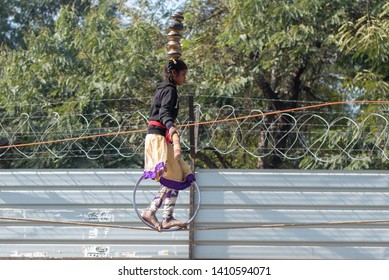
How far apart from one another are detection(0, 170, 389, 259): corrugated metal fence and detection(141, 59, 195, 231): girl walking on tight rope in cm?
169

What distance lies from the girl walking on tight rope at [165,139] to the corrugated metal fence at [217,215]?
1.69 metres

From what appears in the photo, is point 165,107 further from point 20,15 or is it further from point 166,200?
point 20,15

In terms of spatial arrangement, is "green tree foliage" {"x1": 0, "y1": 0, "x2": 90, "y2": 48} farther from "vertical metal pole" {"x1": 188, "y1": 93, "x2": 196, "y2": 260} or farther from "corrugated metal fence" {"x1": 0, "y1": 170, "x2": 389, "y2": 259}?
"vertical metal pole" {"x1": 188, "y1": 93, "x2": 196, "y2": 260}

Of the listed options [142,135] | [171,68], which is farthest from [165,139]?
[142,135]

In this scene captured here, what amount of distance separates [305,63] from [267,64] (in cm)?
71

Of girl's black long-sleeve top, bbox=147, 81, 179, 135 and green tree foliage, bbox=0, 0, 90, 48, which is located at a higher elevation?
green tree foliage, bbox=0, 0, 90, 48

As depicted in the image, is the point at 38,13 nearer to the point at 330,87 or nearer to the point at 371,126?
the point at 330,87

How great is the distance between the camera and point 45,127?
8.82 metres

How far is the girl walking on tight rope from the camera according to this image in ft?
17.9

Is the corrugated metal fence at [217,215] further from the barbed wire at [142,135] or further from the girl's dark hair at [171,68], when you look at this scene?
the girl's dark hair at [171,68]

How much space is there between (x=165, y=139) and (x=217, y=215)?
2.03 m

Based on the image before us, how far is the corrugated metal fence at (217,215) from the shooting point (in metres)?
7.40

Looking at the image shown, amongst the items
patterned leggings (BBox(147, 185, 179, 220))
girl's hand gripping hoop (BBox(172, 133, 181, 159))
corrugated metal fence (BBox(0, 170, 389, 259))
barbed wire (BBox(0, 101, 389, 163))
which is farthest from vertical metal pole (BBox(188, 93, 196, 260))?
girl's hand gripping hoop (BBox(172, 133, 181, 159))

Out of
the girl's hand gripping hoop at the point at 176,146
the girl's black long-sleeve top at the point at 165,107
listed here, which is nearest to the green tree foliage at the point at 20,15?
the girl's black long-sleeve top at the point at 165,107
